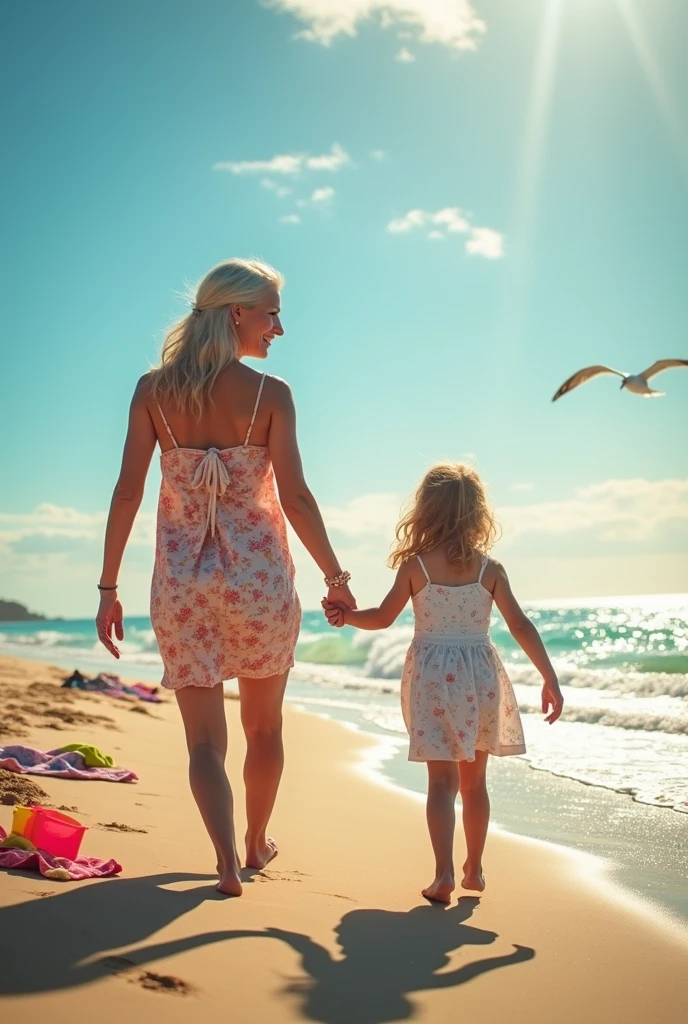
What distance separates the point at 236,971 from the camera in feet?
7.96

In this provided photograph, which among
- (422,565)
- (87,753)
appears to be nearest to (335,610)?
(422,565)

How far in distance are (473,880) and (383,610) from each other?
1058mm

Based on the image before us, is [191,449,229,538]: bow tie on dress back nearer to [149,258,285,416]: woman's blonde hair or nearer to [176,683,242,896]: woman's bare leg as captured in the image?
[149,258,285,416]: woman's blonde hair

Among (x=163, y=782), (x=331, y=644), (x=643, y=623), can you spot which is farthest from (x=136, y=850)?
(x=643, y=623)

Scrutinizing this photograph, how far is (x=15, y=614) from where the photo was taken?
8950 centimetres

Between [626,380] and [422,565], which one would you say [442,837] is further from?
[626,380]

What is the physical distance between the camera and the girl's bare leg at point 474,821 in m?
3.69

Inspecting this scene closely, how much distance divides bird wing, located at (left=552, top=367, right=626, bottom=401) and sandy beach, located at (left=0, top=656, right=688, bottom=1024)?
575 cm

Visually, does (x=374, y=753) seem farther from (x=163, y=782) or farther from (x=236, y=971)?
(x=236, y=971)

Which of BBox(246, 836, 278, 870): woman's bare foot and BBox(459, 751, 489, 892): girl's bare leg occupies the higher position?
BBox(459, 751, 489, 892): girl's bare leg

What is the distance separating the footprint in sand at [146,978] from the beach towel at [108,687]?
9.50m

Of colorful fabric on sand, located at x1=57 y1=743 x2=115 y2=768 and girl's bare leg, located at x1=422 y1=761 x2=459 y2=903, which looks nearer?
girl's bare leg, located at x1=422 y1=761 x2=459 y2=903

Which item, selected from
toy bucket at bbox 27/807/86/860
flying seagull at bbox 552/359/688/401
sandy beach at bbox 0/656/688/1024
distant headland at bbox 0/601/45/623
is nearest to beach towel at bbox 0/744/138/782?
sandy beach at bbox 0/656/688/1024

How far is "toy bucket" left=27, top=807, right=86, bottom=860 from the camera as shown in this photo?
3.36 m
